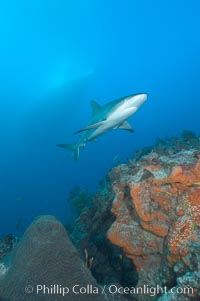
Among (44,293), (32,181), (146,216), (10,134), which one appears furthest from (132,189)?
(10,134)

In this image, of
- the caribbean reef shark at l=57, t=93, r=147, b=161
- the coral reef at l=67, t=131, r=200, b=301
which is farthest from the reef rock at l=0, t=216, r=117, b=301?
the caribbean reef shark at l=57, t=93, r=147, b=161

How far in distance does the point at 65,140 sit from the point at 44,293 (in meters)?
87.2

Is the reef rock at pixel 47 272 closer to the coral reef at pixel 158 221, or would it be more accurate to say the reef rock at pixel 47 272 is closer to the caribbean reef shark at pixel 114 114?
the coral reef at pixel 158 221

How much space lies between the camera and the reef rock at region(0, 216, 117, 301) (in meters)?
4.19

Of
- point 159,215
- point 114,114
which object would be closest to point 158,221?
point 159,215

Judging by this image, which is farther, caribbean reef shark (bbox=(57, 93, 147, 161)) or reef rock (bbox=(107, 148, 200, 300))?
caribbean reef shark (bbox=(57, 93, 147, 161))

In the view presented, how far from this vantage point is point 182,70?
126500 millimetres

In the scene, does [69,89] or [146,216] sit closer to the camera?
[146,216]

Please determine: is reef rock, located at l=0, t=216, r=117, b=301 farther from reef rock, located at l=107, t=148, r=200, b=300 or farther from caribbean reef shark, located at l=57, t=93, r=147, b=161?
caribbean reef shark, located at l=57, t=93, r=147, b=161

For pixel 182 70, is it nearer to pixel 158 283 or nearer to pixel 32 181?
pixel 32 181

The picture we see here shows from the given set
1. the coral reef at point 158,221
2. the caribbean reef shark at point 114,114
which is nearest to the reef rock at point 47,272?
the coral reef at point 158,221

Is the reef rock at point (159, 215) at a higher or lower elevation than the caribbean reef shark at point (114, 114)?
lower

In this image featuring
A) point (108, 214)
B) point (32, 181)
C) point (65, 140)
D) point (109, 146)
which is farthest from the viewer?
point (109, 146)

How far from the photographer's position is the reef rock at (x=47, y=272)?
4.19 metres
